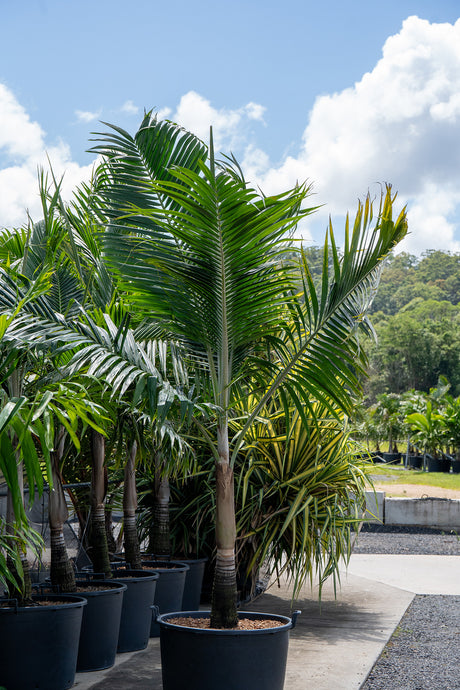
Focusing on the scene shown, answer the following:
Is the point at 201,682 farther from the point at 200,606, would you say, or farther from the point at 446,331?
the point at 446,331

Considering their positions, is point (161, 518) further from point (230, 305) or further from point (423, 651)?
point (230, 305)

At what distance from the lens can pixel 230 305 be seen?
3.70 meters

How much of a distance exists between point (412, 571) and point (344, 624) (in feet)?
9.24

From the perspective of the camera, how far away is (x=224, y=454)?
3766 mm

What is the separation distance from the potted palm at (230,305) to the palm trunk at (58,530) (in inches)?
29.3

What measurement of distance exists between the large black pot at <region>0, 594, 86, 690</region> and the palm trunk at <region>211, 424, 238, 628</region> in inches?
30.2

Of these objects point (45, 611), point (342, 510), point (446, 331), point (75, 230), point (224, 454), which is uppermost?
point (446, 331)

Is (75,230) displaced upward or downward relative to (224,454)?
upward

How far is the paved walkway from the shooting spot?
13.9ft

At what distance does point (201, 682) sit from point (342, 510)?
261cm

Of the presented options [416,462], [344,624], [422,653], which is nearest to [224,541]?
[422,653]

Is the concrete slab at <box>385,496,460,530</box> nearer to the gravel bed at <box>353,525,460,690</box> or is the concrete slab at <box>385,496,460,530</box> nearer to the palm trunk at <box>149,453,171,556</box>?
the gravel bed at <box>353,525,460,690</box>

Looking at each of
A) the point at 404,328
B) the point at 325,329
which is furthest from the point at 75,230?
the point at 404,328

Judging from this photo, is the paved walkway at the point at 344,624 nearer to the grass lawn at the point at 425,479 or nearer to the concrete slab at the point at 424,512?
the concrete slab at the point at 424,512
